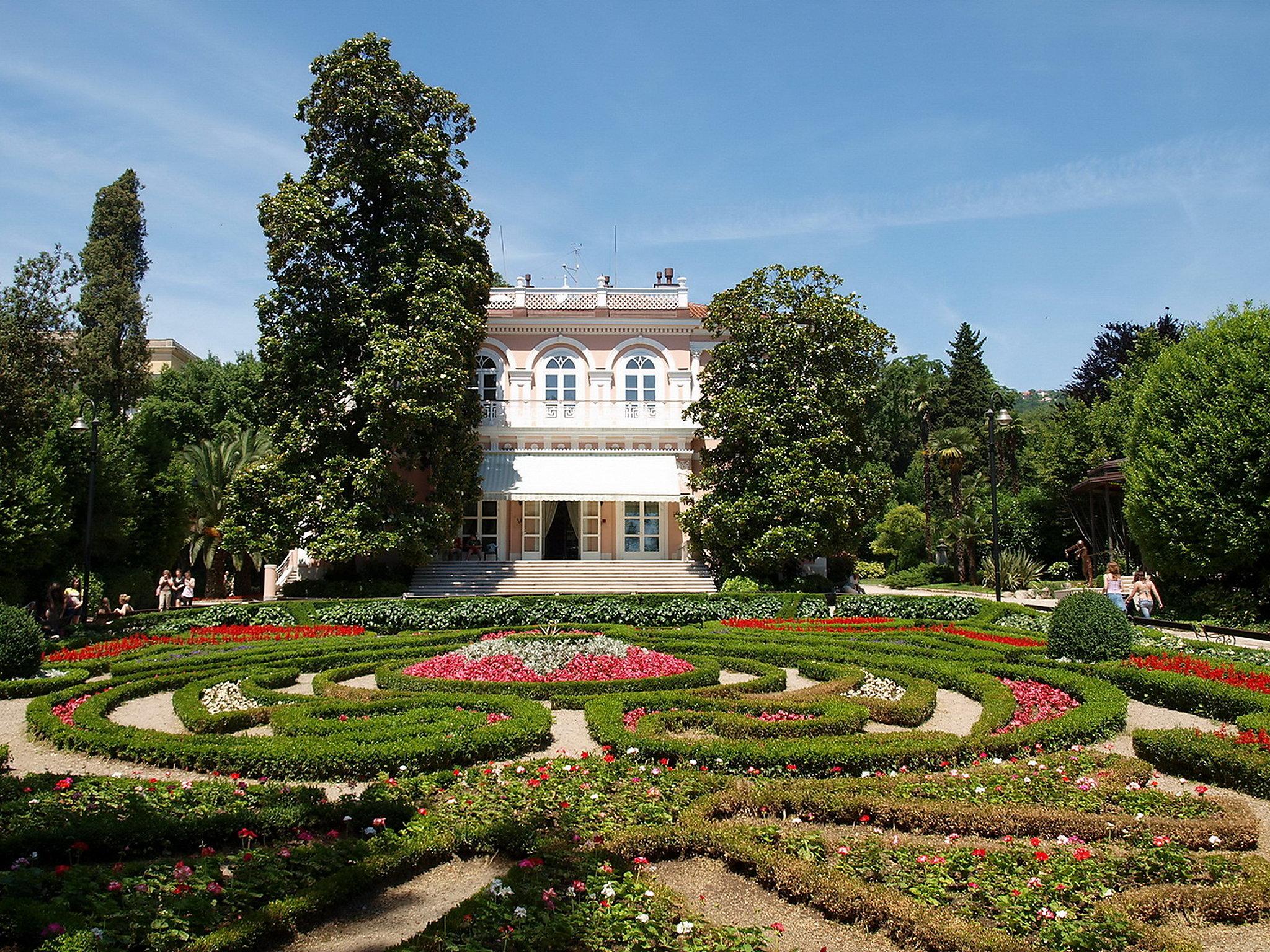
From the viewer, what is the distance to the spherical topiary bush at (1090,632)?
36.7ft

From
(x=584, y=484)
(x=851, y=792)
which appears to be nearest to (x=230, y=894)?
(x=851, y=792)

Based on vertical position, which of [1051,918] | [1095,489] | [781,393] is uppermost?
[781,393]

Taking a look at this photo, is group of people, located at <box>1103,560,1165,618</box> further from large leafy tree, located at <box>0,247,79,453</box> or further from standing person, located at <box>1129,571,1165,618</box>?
large leafy tree, located at <box>0,247,79,453</box>

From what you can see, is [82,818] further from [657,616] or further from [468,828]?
[657,616]

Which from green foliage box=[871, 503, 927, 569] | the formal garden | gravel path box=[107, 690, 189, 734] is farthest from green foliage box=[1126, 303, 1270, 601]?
green foliage box=[871, 503, 927, 569]

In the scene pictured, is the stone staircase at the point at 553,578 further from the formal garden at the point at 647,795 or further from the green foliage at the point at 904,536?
the green foliage at the point at 904,536

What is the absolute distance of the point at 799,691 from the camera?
31.4ft

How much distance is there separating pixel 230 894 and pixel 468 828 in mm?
1407

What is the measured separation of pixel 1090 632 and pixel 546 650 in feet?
22.8

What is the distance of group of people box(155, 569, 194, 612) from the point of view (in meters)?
20.9

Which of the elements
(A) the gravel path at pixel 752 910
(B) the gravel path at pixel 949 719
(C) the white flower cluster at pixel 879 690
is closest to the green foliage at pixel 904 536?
(B) the gravel path at pixel 949 719

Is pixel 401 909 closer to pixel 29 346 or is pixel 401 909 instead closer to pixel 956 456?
pixel 29 346

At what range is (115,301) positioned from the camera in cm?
2989

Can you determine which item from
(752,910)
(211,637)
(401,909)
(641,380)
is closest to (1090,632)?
(752,910)
